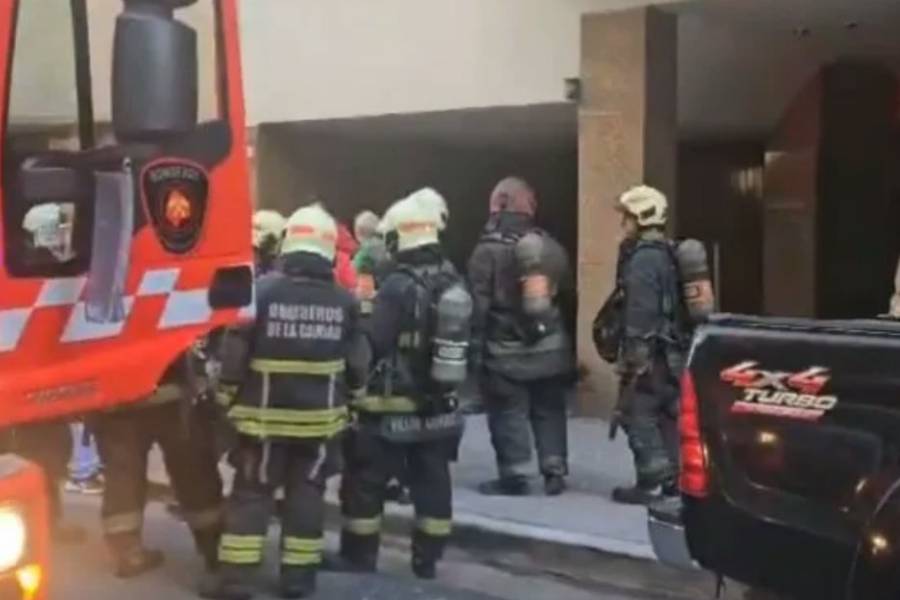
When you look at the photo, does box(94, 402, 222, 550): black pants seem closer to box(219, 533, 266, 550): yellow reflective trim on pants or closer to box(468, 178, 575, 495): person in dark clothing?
box(219, 533, 266, 550): yellow reflective trim on pants

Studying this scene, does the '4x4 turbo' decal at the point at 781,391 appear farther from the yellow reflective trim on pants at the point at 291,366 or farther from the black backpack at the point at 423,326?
the black backpack at the point at 423,326

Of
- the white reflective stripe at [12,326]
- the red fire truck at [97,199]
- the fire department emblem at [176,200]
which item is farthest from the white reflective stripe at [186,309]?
the white reflective stripe at [12,326]

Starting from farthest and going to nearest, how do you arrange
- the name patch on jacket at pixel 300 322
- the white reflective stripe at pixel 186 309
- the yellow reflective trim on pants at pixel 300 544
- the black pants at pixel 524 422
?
the black pants at pixel 524 422
the yellow reflective trim on pants at pixel 300 544
the name patch on jacket at pixel 300 322
the white reflective stripe at pixel 186 309

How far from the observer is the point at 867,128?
47.4ft

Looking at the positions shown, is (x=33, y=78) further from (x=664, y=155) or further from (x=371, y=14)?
(x=371, y=14)

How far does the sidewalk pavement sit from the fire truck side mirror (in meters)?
4.26

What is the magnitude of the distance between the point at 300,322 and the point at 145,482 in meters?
1.41

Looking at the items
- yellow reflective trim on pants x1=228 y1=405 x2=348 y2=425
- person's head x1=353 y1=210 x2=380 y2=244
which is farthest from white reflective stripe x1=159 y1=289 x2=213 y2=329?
person's head x1=353 y1=210 x2=380 y2=244

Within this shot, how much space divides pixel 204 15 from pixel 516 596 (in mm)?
3756

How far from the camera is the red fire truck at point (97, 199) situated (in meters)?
3.84

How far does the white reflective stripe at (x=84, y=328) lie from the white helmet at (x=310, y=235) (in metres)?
2.72

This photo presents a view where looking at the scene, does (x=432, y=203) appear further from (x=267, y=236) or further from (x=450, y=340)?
(x=267, y=236)

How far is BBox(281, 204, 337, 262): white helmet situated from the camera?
23.1ft

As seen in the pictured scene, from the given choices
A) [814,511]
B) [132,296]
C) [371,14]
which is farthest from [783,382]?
[371,14]
